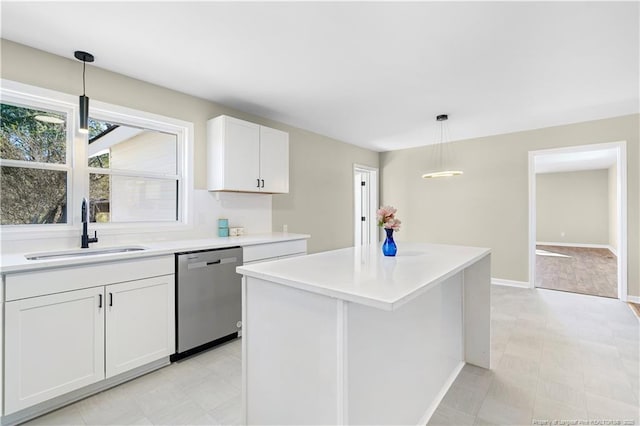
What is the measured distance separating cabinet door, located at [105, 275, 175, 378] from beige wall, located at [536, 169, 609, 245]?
35.3 feet

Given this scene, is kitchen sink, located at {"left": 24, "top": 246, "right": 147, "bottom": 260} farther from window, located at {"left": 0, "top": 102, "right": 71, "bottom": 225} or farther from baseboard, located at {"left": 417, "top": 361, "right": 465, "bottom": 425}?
baseboard, located at {"left": 417, "top": 361, "right": 465, "bottom": 425}

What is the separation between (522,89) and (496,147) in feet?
6.41

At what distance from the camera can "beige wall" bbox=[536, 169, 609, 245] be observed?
8508 mm

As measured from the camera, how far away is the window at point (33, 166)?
→ 2.18m

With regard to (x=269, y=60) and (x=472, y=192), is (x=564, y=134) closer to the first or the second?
(x=472, y=192)

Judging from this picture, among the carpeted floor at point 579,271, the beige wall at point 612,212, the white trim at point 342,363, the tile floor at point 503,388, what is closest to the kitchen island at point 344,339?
the white trim at point 342,363

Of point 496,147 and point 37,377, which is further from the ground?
point 496,147

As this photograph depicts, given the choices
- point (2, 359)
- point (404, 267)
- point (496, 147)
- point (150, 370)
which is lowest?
point (150, 370)

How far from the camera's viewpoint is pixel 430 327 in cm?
187

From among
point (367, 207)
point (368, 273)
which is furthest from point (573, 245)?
point (368, 273)

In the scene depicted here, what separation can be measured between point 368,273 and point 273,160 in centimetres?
235

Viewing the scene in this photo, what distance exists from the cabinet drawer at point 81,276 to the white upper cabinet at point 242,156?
1067 mm

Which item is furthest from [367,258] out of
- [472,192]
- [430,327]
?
[472,192]

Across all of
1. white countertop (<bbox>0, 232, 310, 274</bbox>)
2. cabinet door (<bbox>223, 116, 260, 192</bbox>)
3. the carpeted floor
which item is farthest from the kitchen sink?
the carpeted floor
